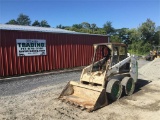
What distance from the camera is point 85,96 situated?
25.3 feet

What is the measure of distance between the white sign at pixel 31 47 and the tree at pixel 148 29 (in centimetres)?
3349

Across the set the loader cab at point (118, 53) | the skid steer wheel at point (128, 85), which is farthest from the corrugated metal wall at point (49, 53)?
the skid steer wheel at point (128, 85)

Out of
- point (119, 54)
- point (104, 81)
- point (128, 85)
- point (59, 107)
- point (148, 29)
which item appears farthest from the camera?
point (148, 29)

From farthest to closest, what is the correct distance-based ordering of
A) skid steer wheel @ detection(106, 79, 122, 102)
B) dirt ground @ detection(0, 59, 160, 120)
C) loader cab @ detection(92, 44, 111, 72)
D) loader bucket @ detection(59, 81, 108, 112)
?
loader cab @ detection(92, 44, 111, 72), skid steer wheel @ detection(106, 79, 122, 102), loader bucket @ detection(59, 81, 108, 112), dirt ground @ detection(0, 59, 160, 120)

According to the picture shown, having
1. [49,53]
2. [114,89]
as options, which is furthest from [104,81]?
[49,53]

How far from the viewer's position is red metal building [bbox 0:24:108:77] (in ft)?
39.6

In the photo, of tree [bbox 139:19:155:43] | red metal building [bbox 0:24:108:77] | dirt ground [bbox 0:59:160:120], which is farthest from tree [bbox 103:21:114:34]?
dirt ground [bbox 0:59:160:120]

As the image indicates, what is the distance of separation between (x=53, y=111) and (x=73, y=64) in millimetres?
8946

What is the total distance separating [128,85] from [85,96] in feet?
6.65

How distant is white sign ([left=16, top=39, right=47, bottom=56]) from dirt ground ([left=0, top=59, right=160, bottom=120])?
3.32 metres

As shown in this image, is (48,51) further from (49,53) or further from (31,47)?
(31,47)

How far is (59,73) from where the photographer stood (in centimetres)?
1389

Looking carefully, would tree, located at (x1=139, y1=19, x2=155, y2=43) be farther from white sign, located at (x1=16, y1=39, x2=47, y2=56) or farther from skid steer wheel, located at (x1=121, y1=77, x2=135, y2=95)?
skid steer wheel, located at (x1=121, y1=77, x2=135, y2=95)

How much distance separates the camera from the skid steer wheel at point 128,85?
27.4 ft
